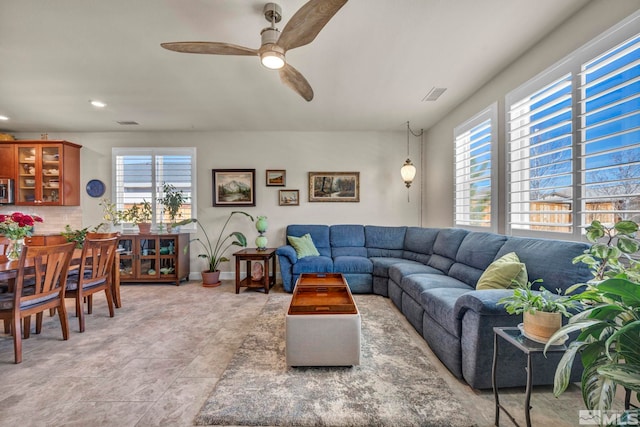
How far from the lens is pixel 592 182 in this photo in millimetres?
1873

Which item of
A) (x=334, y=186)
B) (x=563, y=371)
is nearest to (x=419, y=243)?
(x=334, y=186)


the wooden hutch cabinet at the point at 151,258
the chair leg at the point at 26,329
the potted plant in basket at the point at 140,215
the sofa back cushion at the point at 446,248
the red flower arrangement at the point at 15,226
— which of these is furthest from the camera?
the potted plant in basket at the point at 140,215

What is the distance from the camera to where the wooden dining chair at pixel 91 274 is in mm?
2559

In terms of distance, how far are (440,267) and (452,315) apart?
4.63 ft

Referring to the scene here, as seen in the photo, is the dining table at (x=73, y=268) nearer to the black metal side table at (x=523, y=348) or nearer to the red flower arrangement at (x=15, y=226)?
the red flower arrangement at (x=15, y=226)

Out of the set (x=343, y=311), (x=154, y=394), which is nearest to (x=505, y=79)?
(x=343, y=311)

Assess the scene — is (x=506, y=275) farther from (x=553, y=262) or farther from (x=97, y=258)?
(x=97, y=258)

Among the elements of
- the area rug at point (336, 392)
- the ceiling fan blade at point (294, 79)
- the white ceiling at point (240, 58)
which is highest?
the white ceiling at point (240, 58)

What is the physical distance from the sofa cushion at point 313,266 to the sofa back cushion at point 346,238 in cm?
59

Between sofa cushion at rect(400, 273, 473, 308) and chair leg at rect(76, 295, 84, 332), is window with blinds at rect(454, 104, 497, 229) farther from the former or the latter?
chair leg at rect(76, 295, 84, 332)

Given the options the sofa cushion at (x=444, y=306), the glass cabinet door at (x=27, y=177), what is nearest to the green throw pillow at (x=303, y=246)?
the sofa cushion at (x=444, y=306)

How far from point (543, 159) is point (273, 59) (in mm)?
2433

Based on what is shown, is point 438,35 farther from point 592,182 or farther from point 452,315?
point 452,315

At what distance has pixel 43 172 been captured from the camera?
432 centimetres
